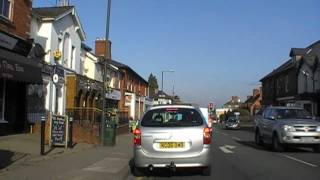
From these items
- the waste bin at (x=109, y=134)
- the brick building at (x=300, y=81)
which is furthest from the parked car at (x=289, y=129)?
the brick building at (x=300, y=81)

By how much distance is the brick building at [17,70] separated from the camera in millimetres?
22281

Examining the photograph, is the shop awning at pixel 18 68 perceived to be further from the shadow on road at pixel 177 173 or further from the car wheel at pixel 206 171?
the car wheel at pixel 206 171

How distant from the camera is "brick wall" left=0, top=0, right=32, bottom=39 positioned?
2298cm

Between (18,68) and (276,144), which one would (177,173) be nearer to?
(276,144)

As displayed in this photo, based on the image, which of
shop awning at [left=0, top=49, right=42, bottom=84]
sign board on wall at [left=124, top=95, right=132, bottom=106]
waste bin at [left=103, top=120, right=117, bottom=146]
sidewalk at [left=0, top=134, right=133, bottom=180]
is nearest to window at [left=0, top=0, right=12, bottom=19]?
shop awning at [left=0, top=49, right=42, bottom=84]

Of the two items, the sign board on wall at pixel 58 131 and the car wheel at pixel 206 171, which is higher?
the sign board on wall at pixel 58 131

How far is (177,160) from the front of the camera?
13.0 meters

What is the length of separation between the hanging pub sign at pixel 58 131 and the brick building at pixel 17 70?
257cm

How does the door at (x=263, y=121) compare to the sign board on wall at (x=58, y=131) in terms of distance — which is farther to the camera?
the door at (x=263, y=121)

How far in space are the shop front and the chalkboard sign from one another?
256cm

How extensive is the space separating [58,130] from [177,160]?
28.6ft

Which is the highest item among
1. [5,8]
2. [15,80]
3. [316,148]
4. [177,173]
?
[5,8]

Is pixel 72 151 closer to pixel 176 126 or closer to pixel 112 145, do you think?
pixel 112 145

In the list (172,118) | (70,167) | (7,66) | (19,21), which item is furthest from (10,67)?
(172,118)
